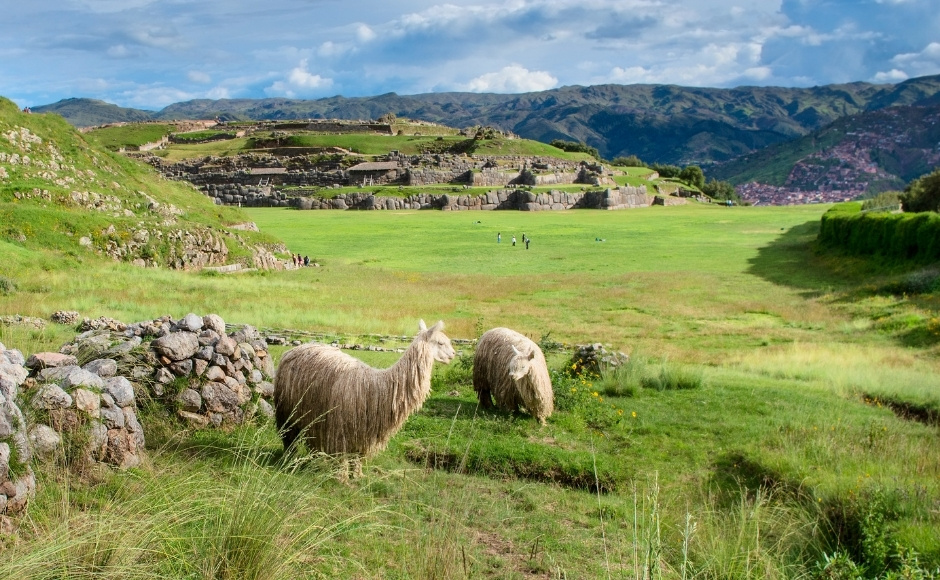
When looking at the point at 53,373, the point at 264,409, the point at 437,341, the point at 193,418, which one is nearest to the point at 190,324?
the point at 193,418

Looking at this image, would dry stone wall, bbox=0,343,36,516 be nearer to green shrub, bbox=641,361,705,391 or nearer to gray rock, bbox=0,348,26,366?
gray rock, bbox=0,348,26,366

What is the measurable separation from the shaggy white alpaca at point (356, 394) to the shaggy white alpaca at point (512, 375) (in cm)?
267

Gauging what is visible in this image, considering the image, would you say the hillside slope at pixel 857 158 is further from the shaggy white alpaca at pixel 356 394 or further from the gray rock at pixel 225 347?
the shaggy white alpaca at pixel 356 394

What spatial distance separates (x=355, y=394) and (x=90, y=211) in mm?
23158

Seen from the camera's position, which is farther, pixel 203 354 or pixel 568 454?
pixel 203 354

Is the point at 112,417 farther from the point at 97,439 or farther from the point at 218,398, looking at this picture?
the point at 218,398

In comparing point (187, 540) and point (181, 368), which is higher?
point (181, 368)

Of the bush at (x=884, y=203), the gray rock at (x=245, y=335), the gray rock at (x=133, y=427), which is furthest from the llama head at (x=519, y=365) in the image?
the bush at (x=884, y=203)

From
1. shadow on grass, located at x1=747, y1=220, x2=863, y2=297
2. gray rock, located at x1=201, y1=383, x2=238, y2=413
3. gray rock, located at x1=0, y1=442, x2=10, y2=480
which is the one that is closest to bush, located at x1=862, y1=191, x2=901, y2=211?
shadow on grass, located at x1=747, y1=220, x2=863, y2=297

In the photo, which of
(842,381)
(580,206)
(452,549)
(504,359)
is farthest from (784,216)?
(452,549)

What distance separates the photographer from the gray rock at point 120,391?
25.9 ft

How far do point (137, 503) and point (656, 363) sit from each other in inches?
461

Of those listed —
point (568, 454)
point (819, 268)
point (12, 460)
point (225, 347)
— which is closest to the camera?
point (12, 460)

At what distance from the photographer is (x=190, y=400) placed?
9203mm
